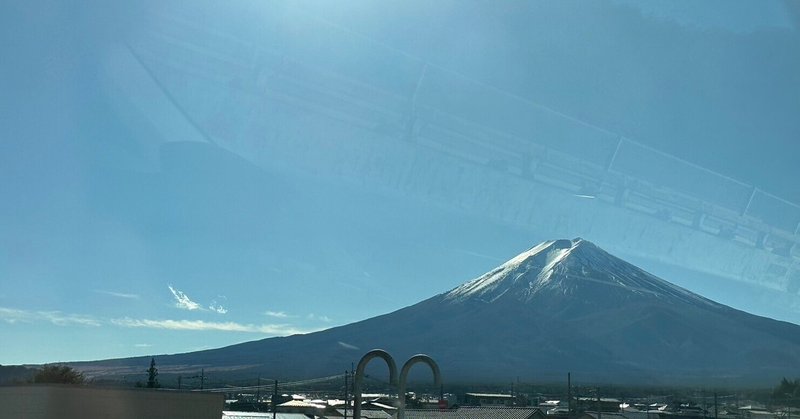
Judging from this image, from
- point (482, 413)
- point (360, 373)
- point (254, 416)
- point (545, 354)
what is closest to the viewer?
point (360, 373)

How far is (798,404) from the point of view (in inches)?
3091

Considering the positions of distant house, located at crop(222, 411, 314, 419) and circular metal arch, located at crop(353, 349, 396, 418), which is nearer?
circular metal arch, located at crop(353, 349, 396, 418)

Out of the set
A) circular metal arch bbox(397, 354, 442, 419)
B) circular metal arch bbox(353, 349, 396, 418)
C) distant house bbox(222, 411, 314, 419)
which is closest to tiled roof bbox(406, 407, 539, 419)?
distant house bbox(222, 411, 314, 419)

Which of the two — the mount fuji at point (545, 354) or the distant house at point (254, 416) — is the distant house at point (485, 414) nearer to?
the distant house at point (254, 416)

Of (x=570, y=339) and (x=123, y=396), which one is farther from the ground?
(x=570, y=339)

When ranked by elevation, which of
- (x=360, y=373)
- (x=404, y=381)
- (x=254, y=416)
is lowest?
(x=254, y=416)

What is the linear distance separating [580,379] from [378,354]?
137850mm

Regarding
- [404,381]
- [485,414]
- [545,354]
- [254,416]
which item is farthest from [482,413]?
[545,354]

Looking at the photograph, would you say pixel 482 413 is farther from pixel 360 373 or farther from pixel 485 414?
pixel 360 373

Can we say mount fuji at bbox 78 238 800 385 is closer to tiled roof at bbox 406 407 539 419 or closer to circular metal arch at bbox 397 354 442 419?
tiled roof at bbox 406 407 539 419

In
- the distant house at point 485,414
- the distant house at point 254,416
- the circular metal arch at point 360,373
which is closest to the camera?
the circular metal arch at point 360,373

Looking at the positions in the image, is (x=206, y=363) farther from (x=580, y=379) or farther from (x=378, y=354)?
(x=378, y=354)

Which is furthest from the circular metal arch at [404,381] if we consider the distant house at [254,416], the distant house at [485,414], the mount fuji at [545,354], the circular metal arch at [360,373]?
the mount fuji at [545,354]

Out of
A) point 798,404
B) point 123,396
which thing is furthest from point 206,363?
point 123,396
